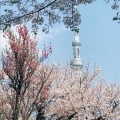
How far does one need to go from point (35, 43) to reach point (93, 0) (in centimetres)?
978

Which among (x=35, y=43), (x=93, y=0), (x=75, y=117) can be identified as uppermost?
(x=35, y=43)

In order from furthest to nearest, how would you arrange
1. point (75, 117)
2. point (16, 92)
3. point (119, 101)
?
1. point (119, 101)
2. point (75, 117)
3. point (16, 92)

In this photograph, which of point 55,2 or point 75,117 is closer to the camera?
point 55,2

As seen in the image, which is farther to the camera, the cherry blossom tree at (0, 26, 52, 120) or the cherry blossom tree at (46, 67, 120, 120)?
the cherry blossom tree at (46, 67, 120, 120)

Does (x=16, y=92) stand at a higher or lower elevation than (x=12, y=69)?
lower

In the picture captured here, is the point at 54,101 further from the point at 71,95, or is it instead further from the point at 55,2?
the point at 55,2

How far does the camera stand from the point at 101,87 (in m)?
27.4

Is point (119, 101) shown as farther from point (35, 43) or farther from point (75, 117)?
point (35, 43)

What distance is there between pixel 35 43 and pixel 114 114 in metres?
9.93

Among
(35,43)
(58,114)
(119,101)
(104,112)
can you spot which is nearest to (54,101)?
(58,114)

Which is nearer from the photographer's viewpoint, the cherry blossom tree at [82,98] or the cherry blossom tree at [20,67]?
the cherry blossom tree at [20,67]

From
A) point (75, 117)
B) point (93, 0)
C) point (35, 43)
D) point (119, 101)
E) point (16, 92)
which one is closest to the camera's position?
point (93, 0)

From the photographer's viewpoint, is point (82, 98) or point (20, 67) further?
point (82, 98)

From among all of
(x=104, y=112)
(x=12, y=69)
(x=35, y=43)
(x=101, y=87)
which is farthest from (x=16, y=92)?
(x=101, y=87)
